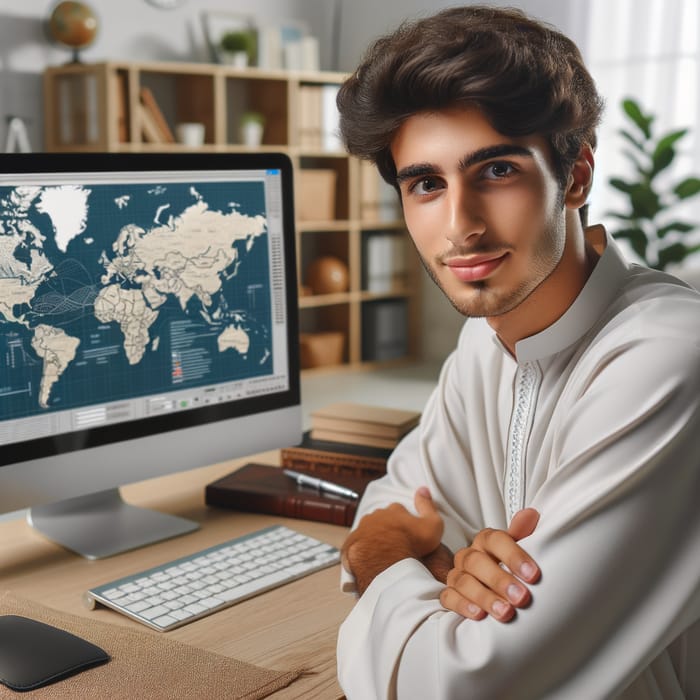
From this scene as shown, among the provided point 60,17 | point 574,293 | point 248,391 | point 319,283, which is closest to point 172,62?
A: point 60,17

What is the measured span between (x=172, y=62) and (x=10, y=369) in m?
4.79

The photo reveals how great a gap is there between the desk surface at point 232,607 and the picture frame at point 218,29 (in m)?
4.68

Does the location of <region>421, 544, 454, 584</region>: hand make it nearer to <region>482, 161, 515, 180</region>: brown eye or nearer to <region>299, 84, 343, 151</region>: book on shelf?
<region>482, 161, 515, 180</region>: brown eye

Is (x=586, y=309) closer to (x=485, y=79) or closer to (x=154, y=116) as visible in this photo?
(x=485, y=79)

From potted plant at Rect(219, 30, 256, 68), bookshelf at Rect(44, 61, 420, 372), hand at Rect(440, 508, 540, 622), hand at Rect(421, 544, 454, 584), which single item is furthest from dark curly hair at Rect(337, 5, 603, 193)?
potted plant at Rect(219, 30, 256, 68)

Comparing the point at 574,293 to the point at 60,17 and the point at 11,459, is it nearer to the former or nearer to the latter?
the point at 11,459

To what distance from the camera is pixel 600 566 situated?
872mm

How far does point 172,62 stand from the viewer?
5719mm

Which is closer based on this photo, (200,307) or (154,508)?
(200,307)

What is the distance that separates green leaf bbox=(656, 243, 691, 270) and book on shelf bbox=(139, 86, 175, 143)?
8.81 ft

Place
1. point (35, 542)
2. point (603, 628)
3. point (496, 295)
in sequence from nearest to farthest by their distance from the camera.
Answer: point (603, 628) < point (496, 295) < point (35, 542)

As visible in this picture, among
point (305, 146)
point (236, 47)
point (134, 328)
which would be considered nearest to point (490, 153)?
point (134, 328)

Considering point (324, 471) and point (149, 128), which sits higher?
point (149, 128)

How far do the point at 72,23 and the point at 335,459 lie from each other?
4137 millimetres
